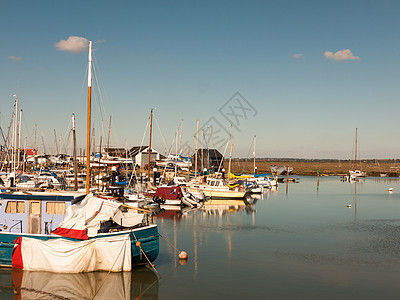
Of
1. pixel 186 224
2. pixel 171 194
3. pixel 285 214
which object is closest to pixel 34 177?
pixel 171 194

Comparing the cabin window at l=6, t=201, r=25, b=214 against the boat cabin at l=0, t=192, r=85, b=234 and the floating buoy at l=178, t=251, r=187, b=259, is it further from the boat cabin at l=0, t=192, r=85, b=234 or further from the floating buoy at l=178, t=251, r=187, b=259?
the floating buoy at l=178, t=251, r=187, b=259

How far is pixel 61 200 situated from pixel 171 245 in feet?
32.4

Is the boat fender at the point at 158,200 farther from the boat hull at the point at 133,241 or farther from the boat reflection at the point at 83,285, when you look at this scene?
the boat reflection at the point at 83,285

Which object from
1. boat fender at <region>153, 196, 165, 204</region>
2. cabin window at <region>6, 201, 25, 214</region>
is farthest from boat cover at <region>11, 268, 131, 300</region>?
boat fender at <region>153, 196, 165, 204</region>

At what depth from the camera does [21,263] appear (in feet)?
→ 76.5

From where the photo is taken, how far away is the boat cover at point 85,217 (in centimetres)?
2302

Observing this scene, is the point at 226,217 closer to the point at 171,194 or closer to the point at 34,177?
the point at 171,194

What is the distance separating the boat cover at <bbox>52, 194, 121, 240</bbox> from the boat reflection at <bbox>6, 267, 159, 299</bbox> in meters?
2.36

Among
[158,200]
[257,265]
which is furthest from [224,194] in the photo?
[257,265]

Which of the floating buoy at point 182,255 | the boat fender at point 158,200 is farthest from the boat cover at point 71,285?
the boat fender at point 158,200

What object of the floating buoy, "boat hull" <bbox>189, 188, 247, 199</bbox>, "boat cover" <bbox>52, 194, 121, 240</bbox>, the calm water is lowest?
the calm water

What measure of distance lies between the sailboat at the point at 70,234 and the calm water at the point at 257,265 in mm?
827

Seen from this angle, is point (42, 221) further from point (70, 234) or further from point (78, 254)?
point (78, 254)

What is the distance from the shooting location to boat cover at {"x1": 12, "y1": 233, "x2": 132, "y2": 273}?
2253cm
